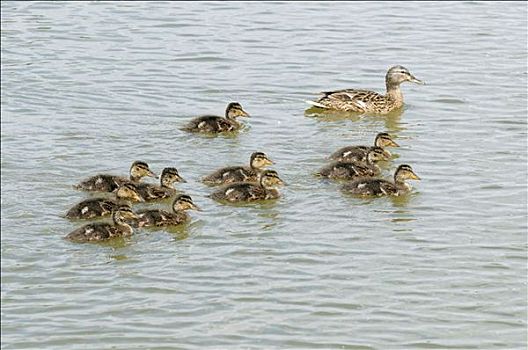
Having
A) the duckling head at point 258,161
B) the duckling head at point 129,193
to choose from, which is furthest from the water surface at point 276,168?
the duckling head at point 129,193

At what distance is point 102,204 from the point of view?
993 cm

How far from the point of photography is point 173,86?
13812mm

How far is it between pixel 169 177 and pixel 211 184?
355 mm

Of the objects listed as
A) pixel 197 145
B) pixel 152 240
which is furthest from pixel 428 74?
pixel 152 240

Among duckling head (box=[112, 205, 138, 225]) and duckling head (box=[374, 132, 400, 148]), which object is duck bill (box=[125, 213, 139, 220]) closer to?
duckling head (box=[112, 205, 138, 225])

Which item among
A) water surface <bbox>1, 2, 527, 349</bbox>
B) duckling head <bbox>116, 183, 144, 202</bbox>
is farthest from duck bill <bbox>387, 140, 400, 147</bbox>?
duckling head <bbox>116, 183, 144, 202</bbox>

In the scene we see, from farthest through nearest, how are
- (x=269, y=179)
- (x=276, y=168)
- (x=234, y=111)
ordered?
(x=234, y=111) < (x=276, y=168) < (x=269, y=179)

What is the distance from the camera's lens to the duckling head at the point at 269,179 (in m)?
10.3

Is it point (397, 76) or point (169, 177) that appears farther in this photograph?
point (397, 76)

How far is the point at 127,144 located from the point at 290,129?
1.52m

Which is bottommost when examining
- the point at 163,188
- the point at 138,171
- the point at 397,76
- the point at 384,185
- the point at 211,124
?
the point at 384,185

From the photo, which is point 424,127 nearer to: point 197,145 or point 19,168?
point 197,145

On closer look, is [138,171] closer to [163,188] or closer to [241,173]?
[163,188]

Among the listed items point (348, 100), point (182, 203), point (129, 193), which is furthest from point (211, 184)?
point (348, 100)
